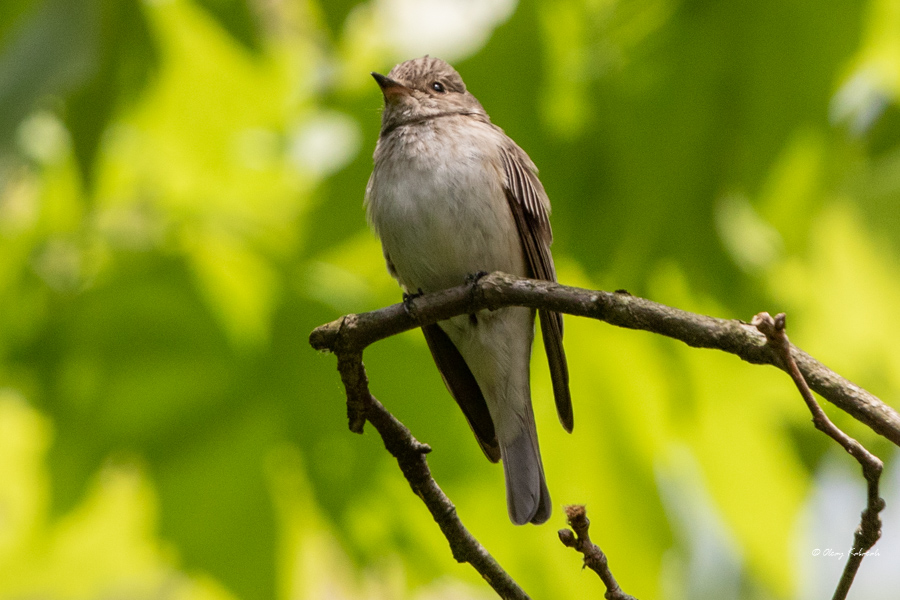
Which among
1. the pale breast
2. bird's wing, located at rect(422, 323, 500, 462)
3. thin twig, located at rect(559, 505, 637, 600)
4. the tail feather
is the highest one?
the pale breast

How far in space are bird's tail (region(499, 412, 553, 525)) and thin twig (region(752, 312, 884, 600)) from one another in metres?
1.71

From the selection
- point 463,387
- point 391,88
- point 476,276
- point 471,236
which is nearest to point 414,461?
point 476,276

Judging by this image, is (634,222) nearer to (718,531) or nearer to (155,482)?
(718,531)

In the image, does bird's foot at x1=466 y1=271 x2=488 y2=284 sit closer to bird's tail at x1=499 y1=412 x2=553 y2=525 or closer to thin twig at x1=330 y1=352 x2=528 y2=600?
thin twig at x1=330 y1=352 x2=528 y2=600

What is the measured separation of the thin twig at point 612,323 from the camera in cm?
192

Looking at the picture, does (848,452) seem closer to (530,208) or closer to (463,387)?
(530,208)

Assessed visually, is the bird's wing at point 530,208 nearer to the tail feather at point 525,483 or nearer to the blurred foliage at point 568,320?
the blurred foliage at point 568,320

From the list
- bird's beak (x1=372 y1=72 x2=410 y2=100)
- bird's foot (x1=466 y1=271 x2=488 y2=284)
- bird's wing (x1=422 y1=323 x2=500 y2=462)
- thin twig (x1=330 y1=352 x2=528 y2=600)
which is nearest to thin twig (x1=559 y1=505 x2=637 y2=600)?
thin twig (x1=330 y1=352 x2=528 y2=600)

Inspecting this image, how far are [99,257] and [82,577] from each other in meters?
1.61

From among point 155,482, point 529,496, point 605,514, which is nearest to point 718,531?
point 605,514

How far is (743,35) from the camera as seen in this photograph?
13.0 feet

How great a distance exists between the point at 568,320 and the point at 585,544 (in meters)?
2.05

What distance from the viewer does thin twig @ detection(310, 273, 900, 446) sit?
192cm

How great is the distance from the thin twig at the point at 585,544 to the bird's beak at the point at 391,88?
252 centimetres
